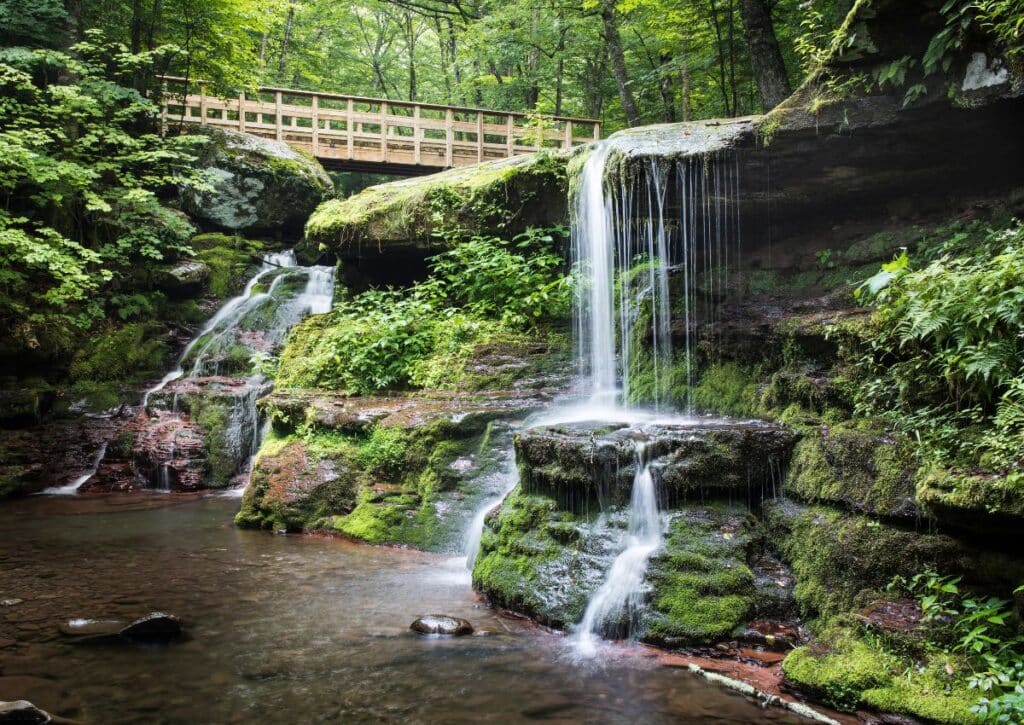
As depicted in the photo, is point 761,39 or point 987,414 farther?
point 761,39

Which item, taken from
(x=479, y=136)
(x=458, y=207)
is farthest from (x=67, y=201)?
(x=479, y=136)

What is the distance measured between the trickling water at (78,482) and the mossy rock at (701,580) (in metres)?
9.15

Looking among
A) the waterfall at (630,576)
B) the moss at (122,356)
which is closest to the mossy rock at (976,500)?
the waterfall at (630,576)

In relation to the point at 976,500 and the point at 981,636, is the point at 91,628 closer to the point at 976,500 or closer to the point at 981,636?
the point at 981,636

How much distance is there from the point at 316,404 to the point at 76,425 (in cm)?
518

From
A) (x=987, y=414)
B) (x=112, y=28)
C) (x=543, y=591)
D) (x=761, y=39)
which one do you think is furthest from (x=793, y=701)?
(x=112, y=28)

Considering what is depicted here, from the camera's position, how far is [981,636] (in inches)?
149

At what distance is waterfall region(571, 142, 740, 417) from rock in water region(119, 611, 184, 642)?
498 centimetres

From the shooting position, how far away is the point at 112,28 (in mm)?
16078

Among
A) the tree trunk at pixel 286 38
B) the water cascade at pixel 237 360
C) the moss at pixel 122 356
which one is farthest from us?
the tree trunk at pixel 286 38

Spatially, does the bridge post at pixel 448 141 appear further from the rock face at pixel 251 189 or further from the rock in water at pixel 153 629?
the rock in water at pixel 153 629

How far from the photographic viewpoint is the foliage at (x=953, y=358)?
444cm

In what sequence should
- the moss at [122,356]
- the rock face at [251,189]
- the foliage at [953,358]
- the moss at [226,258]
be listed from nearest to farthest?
the foliage at [953,358] → the moss at [122,356] → the moss at [226,258] → the rock face at [251,189]

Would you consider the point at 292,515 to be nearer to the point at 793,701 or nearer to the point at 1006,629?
the point at 793,701
